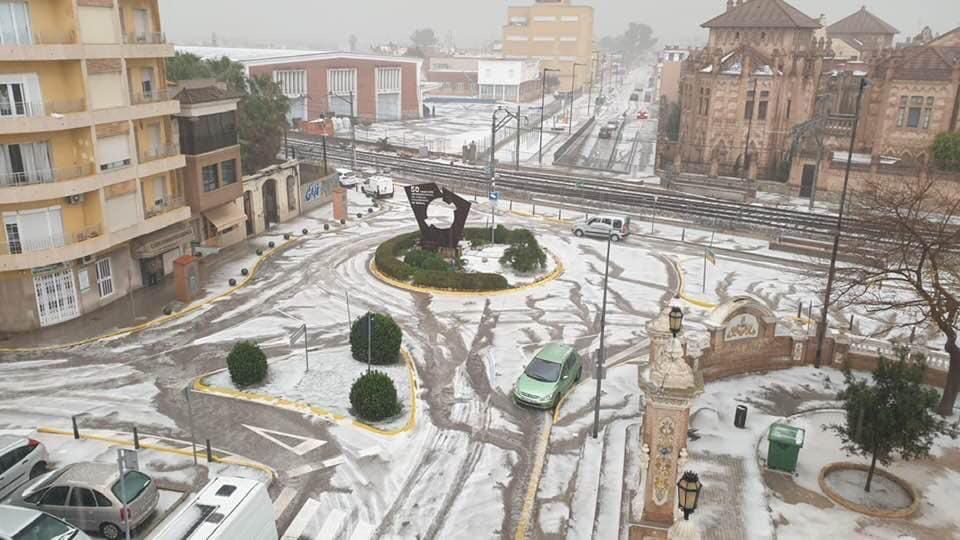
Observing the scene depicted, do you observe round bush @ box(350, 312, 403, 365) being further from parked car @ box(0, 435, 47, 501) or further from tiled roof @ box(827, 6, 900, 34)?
tiled roof @ box(827, 6, 900, 34)

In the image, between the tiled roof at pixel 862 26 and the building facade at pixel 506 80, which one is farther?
the building facade at pixel 506 80

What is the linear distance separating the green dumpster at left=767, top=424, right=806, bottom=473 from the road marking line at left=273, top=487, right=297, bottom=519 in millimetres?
12431

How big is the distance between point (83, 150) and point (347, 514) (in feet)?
65.7

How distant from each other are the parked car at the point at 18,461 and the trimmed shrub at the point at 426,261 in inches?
744

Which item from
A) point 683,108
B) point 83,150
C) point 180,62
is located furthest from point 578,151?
point 83,150

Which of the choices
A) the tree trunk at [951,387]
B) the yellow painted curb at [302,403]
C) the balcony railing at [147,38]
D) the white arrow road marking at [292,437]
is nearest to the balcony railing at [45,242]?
the balcony railing at [147,38]

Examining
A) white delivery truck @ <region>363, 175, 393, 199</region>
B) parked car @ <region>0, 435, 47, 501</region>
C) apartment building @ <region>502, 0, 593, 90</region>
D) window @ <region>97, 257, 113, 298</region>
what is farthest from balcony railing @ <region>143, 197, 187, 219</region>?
apartment building @ <region>502, 0, 593, 90</region>

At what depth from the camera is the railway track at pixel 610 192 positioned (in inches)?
1903

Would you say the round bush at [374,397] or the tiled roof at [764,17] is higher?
the tiled roof at [764,17]

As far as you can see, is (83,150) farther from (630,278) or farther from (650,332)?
(630,278)

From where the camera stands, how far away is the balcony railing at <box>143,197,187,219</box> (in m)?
32.3

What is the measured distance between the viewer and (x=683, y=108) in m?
71.6

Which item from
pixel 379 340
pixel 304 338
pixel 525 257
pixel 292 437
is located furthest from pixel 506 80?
pixel 292 437

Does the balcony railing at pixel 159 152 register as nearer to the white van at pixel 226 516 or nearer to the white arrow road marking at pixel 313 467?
the white arrow road marking at pixel 313 467
